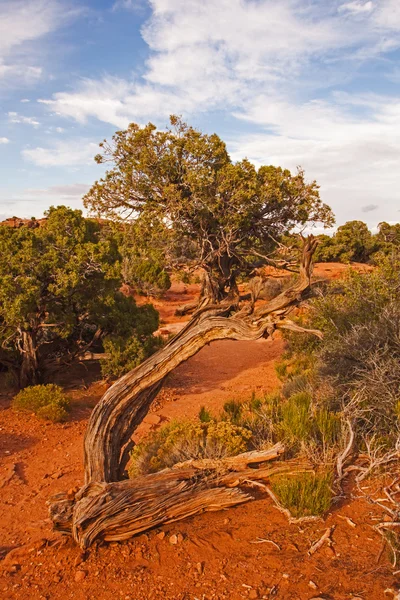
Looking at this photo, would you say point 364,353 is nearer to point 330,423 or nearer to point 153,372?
point 330,423

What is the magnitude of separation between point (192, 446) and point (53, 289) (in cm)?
661

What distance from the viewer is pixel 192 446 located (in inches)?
242

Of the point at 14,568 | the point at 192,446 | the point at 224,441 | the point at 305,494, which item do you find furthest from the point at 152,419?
the point at 305,494

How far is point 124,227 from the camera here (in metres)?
14.0

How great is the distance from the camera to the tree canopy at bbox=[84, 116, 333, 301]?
12773mm

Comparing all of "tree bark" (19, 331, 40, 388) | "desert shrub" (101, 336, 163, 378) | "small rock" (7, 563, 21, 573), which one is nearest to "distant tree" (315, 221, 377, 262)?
"desert shrub" (101, 336, 163, 378)

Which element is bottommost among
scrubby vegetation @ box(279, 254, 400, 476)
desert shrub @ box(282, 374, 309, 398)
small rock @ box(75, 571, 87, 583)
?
small rock @ box(75, 571, 87, 583)

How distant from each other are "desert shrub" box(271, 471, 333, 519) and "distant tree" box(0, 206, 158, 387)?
7.64 metres

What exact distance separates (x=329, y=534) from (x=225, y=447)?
187cm

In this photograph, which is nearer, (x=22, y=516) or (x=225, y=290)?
(x=22, y=516)

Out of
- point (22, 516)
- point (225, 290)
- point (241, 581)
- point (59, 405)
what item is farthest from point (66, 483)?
point (225, 290)

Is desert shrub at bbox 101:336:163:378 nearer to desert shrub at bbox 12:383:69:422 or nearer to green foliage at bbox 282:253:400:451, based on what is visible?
desert shrub at bbox 12:383:69:422

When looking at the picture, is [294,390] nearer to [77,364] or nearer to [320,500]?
[320,500]

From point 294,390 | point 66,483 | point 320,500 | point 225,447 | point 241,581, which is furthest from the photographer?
point 294,390
